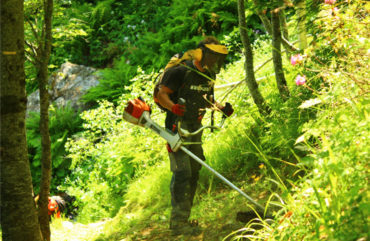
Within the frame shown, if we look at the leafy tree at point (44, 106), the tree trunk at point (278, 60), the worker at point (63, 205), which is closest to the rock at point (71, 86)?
the worker at point (63, 205)

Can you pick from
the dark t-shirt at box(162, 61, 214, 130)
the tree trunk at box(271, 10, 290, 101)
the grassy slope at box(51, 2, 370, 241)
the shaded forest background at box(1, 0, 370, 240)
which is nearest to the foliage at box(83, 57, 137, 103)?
the shaded forest background at box(1, 0, 370, 240)

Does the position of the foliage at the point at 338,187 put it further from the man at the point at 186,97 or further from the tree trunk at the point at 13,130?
the tree trunk at the point at 13,130

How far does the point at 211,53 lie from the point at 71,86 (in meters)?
8.56

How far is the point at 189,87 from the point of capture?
426 centimetres

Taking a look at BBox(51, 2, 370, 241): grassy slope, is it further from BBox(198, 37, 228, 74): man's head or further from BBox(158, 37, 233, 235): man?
BBox(198, 37, 228, 74): man's head

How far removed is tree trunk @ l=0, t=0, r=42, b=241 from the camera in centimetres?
316

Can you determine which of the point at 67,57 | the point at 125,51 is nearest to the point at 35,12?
the point at 125,51

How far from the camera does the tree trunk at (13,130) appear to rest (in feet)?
10.4

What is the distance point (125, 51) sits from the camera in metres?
12.3

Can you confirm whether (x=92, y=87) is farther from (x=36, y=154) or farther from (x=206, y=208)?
(x=206, y=208)

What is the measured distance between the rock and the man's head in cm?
795

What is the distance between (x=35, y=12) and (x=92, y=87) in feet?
20.8

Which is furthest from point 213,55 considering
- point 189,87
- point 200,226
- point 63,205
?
point 63,205

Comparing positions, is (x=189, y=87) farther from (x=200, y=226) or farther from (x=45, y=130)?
(x=45, y=130)
